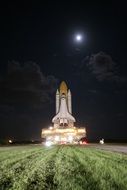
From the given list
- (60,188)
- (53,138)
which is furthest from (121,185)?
(53,138)

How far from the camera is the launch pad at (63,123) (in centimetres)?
12512

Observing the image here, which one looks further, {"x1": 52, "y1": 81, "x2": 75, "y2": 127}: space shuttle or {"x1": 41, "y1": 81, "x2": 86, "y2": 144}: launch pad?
{"x1": 52, "y1": 81, "x2": 75, "y2": 127}: space shuttle

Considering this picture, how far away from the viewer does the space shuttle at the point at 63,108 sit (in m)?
135

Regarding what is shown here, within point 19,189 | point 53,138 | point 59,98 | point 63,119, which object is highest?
point 59,98

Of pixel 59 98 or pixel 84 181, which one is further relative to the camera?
pixel 59 98

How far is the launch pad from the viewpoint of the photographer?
12512 centimetres

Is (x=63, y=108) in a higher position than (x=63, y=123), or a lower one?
higher

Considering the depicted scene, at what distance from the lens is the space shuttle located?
5310 inches

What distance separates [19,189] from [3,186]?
0.88m

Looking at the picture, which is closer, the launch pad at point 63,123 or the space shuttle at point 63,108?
the launch pad at point 63,123

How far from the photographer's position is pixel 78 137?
130 meters

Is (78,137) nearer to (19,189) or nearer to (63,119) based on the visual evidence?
(63,119)

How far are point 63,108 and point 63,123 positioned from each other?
25.3 ft

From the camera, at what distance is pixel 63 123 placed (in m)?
132
